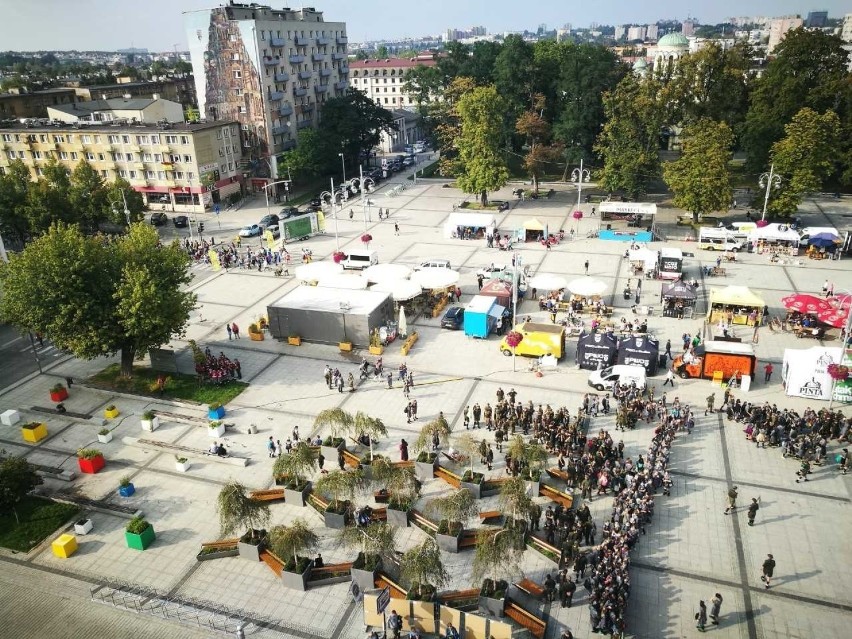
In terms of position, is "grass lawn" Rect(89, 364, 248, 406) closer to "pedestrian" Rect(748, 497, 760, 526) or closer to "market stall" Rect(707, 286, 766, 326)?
"pedestrian" Rect(748, 497, 760, 526)

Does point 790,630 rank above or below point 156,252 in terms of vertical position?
below

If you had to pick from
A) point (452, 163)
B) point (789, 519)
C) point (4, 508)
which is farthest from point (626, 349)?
point (452, 163)

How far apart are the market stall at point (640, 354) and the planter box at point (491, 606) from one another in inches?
666

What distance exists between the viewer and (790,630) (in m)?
17.3

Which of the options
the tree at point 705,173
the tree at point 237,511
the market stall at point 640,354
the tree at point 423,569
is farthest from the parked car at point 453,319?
the tree at point 705,173

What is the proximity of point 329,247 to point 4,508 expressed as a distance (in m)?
34.8

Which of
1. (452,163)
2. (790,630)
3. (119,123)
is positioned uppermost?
(119,123)

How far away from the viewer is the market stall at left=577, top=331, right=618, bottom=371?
103 feet

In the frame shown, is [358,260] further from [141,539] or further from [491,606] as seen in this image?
[491,606]

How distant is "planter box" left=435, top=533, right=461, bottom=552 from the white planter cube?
2145 cm

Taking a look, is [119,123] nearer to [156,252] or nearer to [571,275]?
[156,252]

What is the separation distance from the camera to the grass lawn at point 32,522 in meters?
21.6

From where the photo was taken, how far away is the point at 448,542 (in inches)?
800

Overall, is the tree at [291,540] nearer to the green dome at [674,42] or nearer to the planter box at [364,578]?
the planter box at [364,578]
